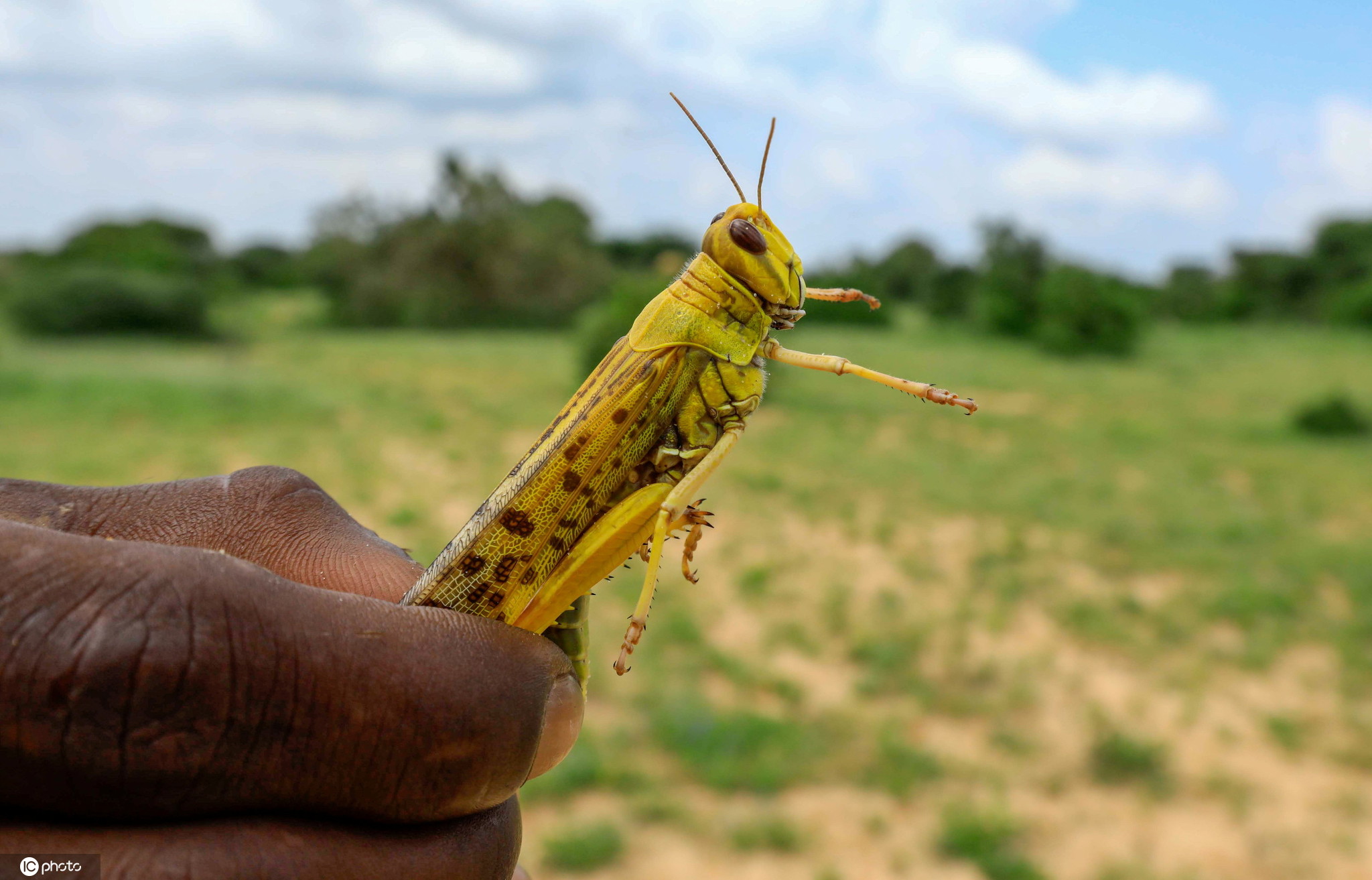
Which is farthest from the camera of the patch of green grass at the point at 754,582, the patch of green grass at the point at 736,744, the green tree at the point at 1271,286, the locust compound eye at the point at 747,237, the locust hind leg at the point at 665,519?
the green tree at the point at 1271,286

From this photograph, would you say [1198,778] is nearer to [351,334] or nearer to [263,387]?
[263,387]

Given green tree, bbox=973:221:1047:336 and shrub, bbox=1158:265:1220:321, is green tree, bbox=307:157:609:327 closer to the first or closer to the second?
green tree, bbox=973:221:1047:336

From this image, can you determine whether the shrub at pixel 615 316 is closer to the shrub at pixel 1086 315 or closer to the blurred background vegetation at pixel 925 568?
the blurred background vegetation at pixel 925 568

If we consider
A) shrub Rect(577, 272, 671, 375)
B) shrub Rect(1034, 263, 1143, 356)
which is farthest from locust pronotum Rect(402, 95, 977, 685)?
shrub Rect(1034, 263, 1143, 356)

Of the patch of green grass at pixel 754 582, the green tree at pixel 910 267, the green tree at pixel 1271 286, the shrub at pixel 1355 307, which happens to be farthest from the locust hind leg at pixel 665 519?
the green tree at pixel 1271 286

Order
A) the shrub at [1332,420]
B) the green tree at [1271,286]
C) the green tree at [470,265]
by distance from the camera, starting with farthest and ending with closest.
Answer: the green tree at [1271,286], the green tree at [470,265], the shrub at [1332,420]

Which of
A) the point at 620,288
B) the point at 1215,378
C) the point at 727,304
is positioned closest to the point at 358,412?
the point at 620,288

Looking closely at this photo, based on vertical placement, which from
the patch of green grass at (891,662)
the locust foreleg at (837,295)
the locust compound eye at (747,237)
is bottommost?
the patch of green grass at (891,662)

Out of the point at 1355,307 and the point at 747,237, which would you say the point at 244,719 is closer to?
the point at 747,237

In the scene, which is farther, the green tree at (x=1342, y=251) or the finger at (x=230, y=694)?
the green tree at (x=1342, y=251)
